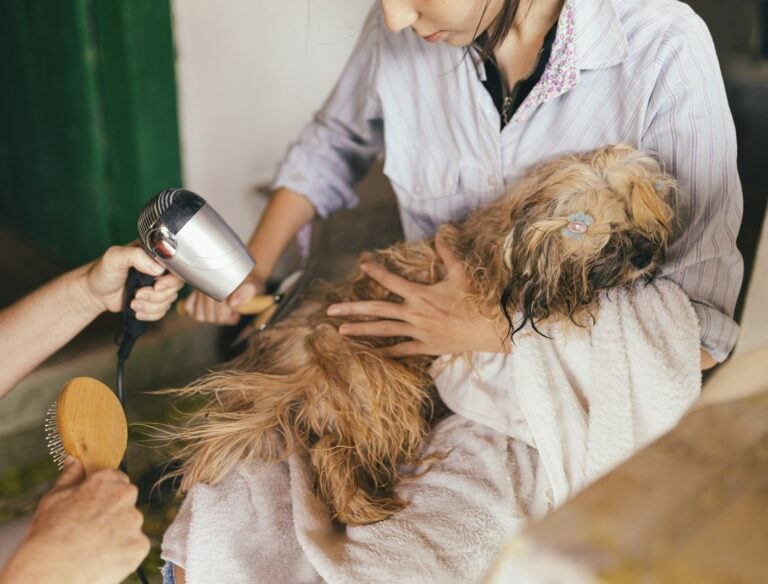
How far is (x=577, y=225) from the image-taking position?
1.02 meters

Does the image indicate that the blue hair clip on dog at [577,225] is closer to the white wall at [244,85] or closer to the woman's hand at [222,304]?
the woman's hand at [222,304]

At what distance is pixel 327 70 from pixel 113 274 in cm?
105

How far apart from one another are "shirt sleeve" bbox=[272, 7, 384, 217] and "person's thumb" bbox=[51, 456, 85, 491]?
0.80m

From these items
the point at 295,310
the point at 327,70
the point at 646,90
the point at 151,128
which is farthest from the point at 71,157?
the point at 646,90

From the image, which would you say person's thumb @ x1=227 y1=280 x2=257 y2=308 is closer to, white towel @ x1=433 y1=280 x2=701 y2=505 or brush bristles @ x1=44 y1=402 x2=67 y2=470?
brush bristles @ x1=44 y1=402 x2=67 y2=470

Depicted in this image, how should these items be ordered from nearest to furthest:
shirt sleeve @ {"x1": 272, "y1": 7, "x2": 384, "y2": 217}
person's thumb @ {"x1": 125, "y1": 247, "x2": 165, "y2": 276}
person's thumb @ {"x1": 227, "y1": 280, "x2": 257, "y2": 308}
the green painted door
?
person's thumb @ {"x1": 125, "y1": 247, "x2": 165, "y2": 276}, person's thumb @ {"x1": 227, "y1": 280, "x2": 257, "y2": 308}, shirt sleeve @ {"x1": 272, "y1": 7, "x2": 384, "y2": 217}, the green painted door

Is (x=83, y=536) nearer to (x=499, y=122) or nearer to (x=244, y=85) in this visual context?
(x=499, y=122)

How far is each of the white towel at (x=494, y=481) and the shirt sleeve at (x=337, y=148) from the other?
2.11ft

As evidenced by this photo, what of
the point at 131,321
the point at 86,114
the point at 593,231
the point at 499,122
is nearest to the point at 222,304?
the point at 131,321

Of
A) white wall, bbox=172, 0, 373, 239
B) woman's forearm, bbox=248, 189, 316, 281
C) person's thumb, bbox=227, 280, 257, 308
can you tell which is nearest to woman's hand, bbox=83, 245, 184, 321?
person's thumb, bbox=227, 280, 257, 308

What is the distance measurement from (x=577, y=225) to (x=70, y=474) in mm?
702

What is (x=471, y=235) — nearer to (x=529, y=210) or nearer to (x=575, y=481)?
(x=529, y=210)

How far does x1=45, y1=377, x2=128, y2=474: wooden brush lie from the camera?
0.91 metres

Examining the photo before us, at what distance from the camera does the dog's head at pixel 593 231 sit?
1.01m
